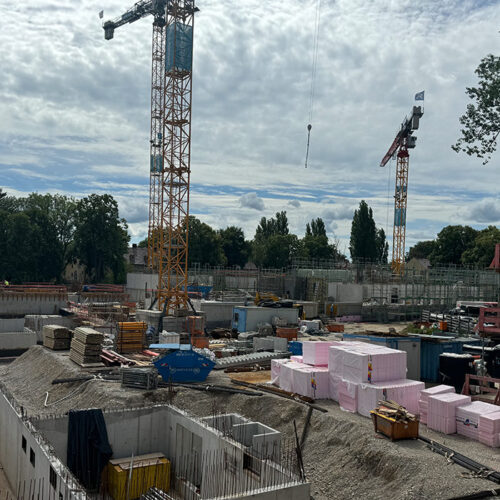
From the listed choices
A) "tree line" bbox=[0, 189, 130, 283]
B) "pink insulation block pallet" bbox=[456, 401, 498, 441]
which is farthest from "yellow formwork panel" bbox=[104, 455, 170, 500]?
"tree line" bbox=[0, 189, 130, 283]

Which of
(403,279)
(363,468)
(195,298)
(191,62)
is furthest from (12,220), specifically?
(363,468)

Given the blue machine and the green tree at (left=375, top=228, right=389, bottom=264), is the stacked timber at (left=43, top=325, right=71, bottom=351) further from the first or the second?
A: the green tree at (left=375, top=228, right=389, bottom=264)

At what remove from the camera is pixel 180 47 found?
37969 mm

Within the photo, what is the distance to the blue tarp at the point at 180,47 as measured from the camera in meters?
37.7

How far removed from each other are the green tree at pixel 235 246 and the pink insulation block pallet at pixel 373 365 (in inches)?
3121

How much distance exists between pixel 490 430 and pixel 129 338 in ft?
62.1

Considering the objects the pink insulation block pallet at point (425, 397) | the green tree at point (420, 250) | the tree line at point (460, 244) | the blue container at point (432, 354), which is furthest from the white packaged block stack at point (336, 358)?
the green tree at point (420, 250)

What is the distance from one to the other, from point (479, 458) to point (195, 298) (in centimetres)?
3294

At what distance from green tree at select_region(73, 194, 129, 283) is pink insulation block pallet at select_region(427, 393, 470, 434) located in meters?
59.0

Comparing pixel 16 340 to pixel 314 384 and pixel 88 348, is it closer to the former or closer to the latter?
pixel 88 348

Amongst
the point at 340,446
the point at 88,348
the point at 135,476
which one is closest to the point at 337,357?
the point at 340,446

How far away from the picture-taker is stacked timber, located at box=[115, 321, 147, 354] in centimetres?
2842

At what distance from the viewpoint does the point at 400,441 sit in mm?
14938

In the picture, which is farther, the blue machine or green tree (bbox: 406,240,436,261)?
green tree (bbox: 406,240,436,261)
